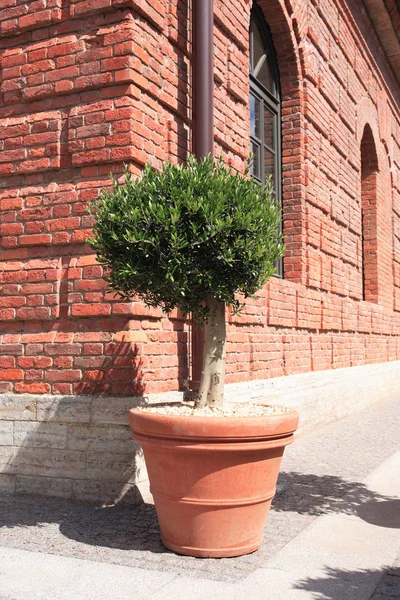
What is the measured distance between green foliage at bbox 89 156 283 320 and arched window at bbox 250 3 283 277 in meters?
3.91

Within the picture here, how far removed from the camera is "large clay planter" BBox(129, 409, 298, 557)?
338cm

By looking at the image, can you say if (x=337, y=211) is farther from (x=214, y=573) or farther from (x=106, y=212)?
(x=214, y=573)

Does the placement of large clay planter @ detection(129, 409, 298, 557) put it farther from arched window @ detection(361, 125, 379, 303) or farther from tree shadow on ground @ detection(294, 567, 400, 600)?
arched window @ detection(361, 125, 379, 303)

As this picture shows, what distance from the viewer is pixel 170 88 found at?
17.2 ft

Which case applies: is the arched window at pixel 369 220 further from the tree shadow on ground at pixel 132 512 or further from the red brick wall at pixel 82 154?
the tree shadow on ground at pixel 132 512

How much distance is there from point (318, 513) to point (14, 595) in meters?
2.13

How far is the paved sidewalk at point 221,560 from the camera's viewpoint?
9.78 feet

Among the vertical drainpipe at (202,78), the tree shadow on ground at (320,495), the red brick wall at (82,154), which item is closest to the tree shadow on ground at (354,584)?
the tree shadow on ground at (320,495)

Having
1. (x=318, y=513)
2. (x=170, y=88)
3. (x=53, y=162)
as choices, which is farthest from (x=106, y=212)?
(x=318, y=513)

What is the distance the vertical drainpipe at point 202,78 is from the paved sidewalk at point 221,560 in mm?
1409

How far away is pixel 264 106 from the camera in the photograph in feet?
26.2

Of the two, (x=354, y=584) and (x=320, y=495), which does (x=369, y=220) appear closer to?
(x=320, y=495)

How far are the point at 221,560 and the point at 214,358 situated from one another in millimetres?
1120

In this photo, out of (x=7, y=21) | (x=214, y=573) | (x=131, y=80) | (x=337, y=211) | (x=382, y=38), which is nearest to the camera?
(x=214, y=573)
